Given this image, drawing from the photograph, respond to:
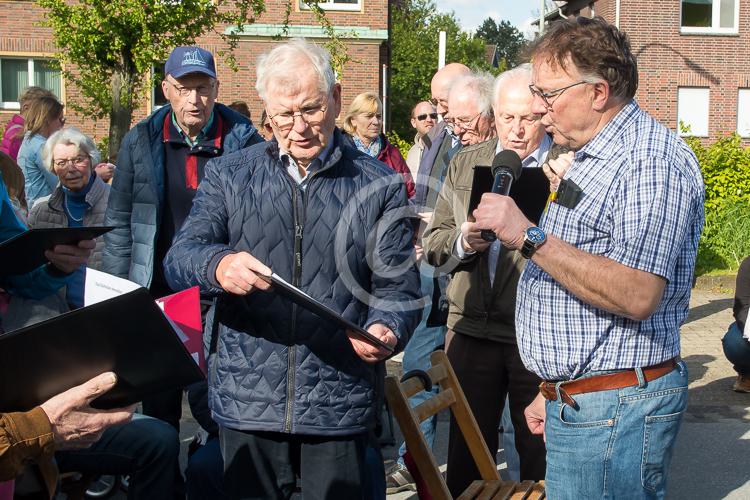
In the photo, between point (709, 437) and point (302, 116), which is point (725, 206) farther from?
point (302, 116)

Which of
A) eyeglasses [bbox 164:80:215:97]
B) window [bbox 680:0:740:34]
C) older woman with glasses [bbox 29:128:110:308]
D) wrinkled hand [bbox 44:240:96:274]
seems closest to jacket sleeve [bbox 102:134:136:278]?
eyeglasses [bbox 164:80:215:97]

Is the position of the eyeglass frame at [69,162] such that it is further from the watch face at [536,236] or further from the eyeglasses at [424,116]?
the watch face at [536,236]

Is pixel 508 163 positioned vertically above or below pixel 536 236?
above

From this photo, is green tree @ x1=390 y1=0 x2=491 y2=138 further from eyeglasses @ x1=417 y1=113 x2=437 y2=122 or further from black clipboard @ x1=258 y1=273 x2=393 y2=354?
black clipboard @ x1=258 y1=273 x2=393 y2=354

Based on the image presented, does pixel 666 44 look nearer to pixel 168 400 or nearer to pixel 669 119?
pixel 669 119

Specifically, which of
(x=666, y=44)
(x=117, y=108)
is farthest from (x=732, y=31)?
(x=117, y=108)

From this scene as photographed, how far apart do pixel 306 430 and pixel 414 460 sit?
827mm

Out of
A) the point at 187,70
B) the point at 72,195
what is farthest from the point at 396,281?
the point at 72,195

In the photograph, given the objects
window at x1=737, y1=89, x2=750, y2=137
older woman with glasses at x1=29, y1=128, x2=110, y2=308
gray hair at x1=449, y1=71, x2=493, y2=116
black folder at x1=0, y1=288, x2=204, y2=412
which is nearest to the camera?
black folder at x1=0, y1=288, x2=204, y2=412

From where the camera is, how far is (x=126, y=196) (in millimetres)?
4871

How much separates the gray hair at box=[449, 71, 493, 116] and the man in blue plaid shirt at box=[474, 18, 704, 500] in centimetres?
240

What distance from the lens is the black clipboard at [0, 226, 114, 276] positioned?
3309 mm

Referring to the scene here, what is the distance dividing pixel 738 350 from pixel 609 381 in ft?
19.5

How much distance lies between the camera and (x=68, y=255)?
3695mm
